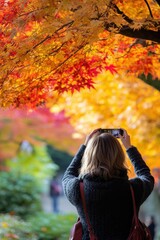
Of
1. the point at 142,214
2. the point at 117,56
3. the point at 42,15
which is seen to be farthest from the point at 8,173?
the point at 42,15

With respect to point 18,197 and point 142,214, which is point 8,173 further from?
point 142,214

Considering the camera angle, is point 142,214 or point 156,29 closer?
point 156,29

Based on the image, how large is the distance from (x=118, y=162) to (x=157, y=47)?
83.5 inches

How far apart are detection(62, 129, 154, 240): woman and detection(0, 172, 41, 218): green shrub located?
12646 millimetres

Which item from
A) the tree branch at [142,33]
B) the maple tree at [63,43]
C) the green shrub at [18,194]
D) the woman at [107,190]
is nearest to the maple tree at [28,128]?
the green shrub at [18,194]

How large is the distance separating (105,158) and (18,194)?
44.8 ft

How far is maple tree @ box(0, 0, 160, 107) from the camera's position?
384 centimetres

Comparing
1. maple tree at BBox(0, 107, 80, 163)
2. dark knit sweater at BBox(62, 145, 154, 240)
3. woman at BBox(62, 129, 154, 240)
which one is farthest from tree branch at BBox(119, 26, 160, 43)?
maple tree at BBox(0, 107, 80, 163)

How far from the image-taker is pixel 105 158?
11.0ft

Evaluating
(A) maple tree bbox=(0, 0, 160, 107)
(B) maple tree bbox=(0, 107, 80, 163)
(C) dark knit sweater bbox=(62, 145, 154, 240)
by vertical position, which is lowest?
(C) dark knit sweater bbox=(62, 145, 154, 240)

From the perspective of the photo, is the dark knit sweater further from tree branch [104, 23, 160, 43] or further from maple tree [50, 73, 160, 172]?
maple tree [50, 73, 160, 172]

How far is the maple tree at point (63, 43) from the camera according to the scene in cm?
384

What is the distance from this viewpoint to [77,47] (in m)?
4.27

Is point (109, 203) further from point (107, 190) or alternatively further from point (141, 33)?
point (141, 33)
